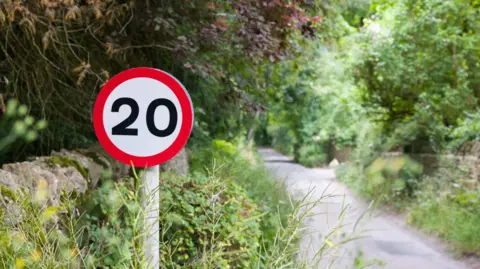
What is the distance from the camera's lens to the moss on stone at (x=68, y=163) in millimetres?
4934

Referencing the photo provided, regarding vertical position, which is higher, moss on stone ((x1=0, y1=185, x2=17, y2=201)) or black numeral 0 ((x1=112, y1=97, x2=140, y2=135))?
black numeral 0 ((x1=112, y1=97, x2=140, y2=135))

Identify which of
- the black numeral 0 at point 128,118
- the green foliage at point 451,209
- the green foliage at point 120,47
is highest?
the green foliage at point 120,47

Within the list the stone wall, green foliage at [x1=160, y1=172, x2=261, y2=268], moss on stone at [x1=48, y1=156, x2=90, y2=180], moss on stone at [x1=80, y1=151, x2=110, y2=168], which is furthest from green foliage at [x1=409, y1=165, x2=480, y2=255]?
moss on stone at [x1=48, y1=156, x2=90, y2=180]

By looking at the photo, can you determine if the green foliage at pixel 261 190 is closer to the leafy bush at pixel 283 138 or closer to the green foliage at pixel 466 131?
the green foliage at pixel 466 131

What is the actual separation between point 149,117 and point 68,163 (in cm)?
191

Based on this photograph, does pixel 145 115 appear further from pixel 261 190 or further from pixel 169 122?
pixel 261 190

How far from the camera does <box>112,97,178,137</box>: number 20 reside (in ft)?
11.2

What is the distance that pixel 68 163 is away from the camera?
5051 millimetres

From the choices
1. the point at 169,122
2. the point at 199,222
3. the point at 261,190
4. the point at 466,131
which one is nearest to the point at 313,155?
the point at 466,131

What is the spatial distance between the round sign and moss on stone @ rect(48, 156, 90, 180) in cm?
163

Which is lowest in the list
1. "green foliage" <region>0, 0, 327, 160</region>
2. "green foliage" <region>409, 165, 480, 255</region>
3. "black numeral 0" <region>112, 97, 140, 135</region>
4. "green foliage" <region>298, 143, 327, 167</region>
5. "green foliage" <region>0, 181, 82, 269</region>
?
"green foliage" <region>298, 143, 327, 167</region>

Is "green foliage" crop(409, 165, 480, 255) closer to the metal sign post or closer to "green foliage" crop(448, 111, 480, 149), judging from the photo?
"green foliage" crop(448, 111, 480, 149)

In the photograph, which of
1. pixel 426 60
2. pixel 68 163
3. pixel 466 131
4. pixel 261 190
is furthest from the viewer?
pixel 426 60

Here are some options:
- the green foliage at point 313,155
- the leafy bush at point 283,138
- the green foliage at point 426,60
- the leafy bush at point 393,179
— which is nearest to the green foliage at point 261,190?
the leafy bush at point 393,179
